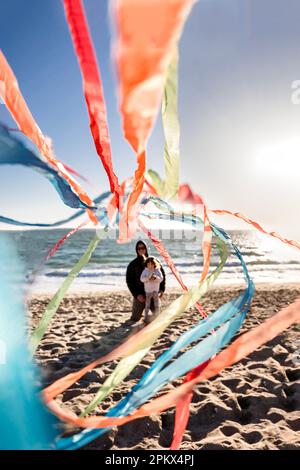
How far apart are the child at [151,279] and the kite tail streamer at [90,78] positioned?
122 inches

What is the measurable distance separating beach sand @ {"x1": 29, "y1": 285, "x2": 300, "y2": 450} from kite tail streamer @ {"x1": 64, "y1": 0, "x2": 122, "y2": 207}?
1.79m

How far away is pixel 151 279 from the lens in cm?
473

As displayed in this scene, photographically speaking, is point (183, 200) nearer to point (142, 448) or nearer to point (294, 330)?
point (142, 448)

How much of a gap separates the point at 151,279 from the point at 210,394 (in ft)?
6.53

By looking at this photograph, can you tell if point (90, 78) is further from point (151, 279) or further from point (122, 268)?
point (122, 268)

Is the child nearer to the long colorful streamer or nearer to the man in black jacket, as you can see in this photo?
the man in black jacket

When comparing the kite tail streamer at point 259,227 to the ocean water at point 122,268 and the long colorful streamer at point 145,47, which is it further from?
the ocean water at point 122,268

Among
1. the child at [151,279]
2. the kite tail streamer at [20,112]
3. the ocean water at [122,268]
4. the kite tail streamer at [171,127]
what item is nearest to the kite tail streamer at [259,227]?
the kite tail streamer at [171,127]

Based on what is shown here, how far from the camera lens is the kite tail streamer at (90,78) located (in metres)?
1.14

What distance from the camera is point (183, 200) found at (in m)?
1.67

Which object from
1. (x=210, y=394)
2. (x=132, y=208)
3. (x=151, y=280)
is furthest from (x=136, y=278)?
(x=132, y=208)

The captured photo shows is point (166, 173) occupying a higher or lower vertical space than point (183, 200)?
higher
